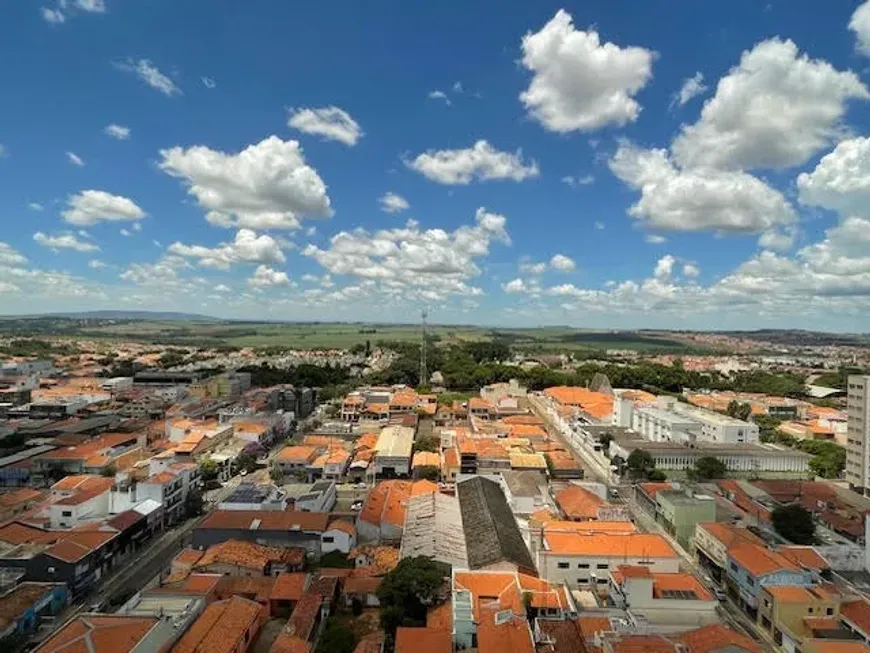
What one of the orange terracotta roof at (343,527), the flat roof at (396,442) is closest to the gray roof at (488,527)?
the orange terracotta roof at (343,527)

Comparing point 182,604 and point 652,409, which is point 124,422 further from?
point 652,409

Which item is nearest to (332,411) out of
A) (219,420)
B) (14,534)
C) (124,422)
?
(219,420)

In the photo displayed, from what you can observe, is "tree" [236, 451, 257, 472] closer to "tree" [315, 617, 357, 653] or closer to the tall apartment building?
"tree" [315, 617, 357, 653]

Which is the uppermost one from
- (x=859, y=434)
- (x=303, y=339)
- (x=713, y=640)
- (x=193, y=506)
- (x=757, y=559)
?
(x=859, y=434)

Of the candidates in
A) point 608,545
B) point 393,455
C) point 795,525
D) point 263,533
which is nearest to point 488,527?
point 608,545

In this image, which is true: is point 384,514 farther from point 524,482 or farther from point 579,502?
point 579,502

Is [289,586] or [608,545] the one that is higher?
[608,545]

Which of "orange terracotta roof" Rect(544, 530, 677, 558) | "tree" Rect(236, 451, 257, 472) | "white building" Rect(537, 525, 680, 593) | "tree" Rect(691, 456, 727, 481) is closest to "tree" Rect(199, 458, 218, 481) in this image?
"tree" Rect(236, 451, 257, 472)
